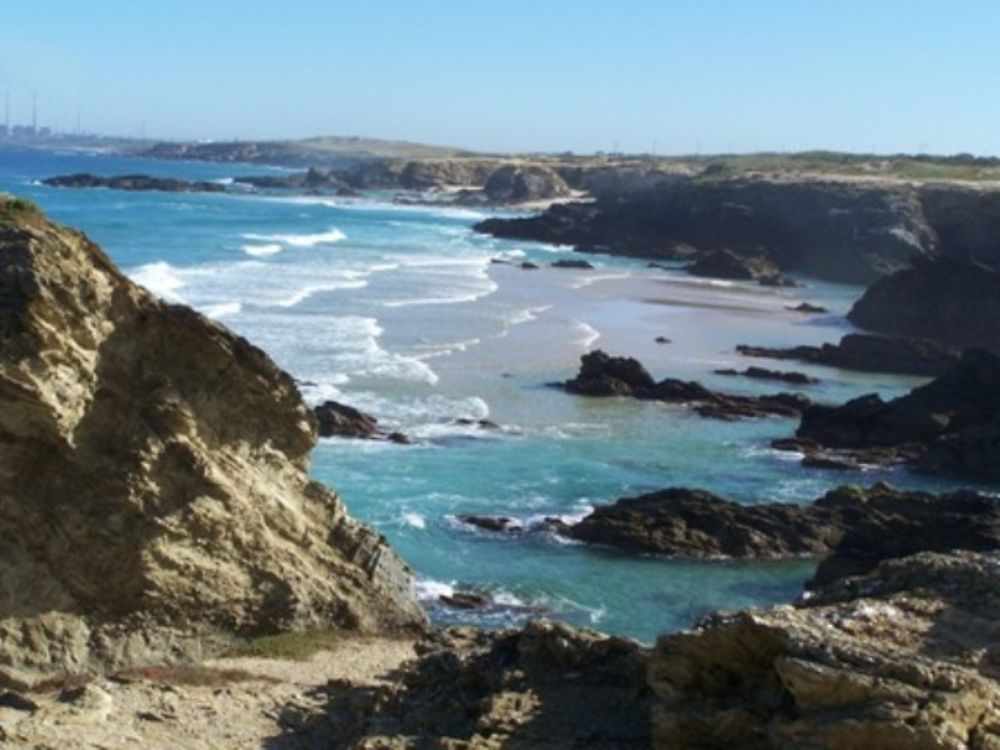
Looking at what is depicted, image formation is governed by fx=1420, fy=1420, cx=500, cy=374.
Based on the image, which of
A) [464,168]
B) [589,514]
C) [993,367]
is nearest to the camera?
[589,514]

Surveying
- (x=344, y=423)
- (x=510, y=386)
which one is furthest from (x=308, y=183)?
(x=344, y=423)

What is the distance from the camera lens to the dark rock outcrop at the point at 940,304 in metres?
55.8

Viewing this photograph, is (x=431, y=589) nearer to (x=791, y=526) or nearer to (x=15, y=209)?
(x=791, y=526)

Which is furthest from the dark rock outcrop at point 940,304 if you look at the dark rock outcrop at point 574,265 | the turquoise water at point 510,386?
the dark rock outcrop at point 574,265

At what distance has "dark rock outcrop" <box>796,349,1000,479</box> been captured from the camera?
110 feet

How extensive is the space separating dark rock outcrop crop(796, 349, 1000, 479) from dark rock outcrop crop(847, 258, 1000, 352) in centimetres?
1731

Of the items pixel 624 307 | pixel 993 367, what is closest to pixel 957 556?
pixel 993 367

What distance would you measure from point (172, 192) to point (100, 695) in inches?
5076

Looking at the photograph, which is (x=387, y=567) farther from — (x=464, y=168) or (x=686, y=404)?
(x=464, y=168)

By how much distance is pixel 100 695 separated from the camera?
45.5 feet

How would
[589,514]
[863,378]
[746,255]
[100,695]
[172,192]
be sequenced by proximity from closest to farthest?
[100,695] < [589,514] < [863,378] < [746,255] < [172,192]

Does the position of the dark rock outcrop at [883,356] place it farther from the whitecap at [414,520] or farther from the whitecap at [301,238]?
the whitecap at [301,238]

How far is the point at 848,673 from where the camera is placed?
34.7 ft

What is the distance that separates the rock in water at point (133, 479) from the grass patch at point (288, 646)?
0.57ft
